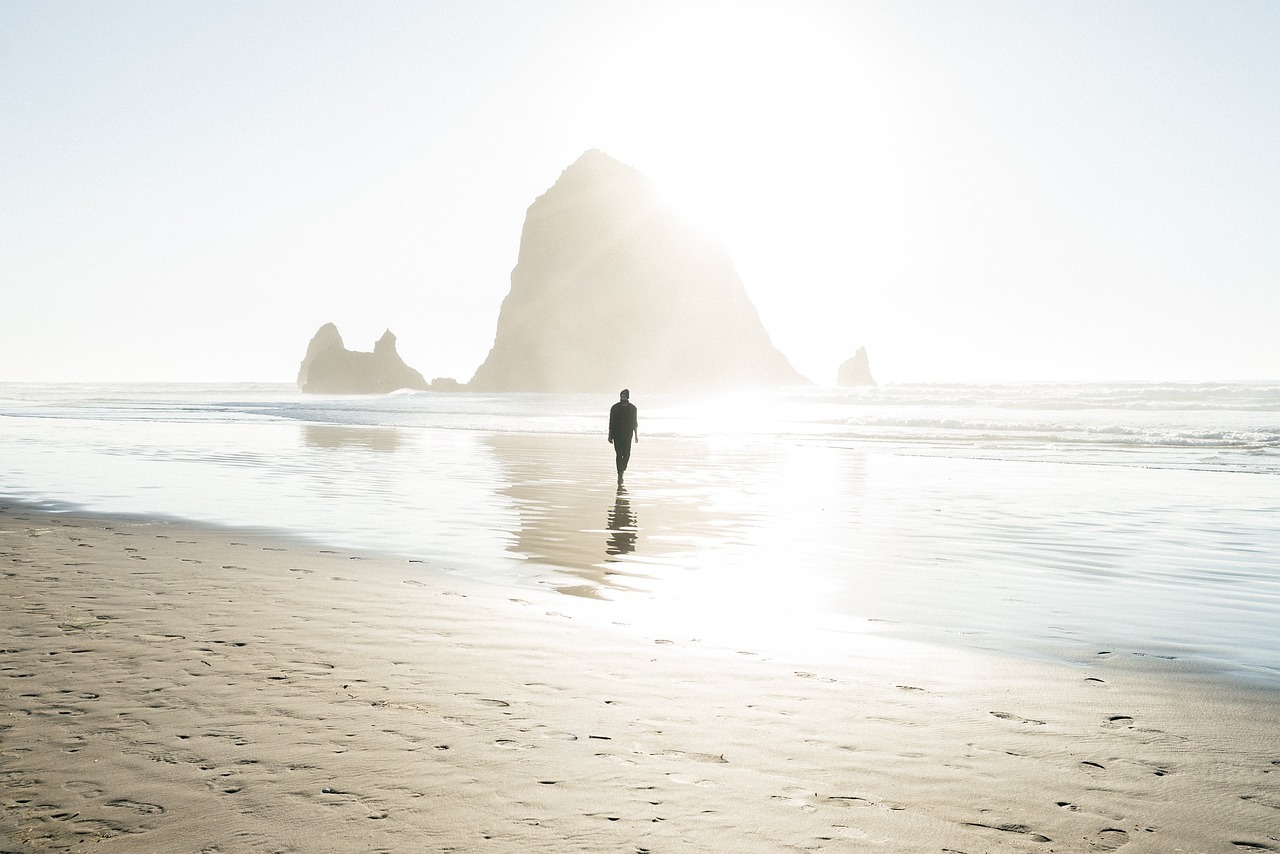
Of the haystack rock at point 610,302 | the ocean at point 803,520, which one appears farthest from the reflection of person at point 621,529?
the haystack rock at point 610,302

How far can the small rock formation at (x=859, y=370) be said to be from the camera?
17788cm

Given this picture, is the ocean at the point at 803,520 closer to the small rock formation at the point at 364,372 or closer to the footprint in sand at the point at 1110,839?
the footprint in sand at the point at 1110,839

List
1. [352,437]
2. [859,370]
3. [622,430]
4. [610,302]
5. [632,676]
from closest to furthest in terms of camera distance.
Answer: [632,676] → [622,430] → [352,437] → [610,302] → [859,370]

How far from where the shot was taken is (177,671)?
5328 mm

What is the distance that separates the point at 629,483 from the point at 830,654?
1239 cm

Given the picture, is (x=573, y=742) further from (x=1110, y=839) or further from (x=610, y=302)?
(x=610, y=302)

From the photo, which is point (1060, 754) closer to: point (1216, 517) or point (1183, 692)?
point (1183, 692)

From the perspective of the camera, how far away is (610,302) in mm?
153250

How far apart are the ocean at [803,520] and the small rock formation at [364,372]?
149 meters

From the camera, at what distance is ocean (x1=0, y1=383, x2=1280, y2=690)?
7383mm

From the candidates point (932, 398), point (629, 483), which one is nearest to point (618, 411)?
point (629, 483)

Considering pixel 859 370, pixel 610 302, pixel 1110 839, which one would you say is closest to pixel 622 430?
pixel 1110 839

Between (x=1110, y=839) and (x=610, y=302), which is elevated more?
(x=610, y=302)

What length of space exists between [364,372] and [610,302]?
58.9m
